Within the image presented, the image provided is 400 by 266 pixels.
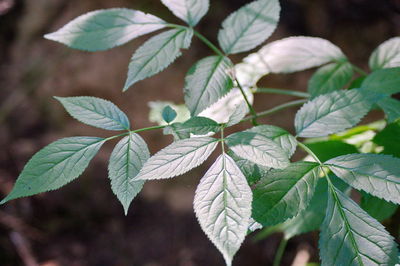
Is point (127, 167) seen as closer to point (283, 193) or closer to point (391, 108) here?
point (283, 193)

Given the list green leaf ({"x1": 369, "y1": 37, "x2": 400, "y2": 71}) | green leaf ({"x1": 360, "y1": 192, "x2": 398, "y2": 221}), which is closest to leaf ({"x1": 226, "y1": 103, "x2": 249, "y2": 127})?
green leaf ({"x1": 360, "y1": 192, "x2": 398, "y2": 221})

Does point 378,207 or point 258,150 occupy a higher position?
point 258,150

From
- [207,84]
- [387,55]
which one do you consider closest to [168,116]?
[207,84]

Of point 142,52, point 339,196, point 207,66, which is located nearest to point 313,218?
point 339,196

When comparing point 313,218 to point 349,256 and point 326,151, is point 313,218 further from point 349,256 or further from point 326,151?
point 349,256

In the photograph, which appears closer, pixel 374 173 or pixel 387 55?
pixel 374 173

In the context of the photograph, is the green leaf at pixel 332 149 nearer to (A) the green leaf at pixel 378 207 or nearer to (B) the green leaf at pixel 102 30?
(A) the green leaf at pixel 378 207

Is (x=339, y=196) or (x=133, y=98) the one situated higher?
(x=339, y=196)
